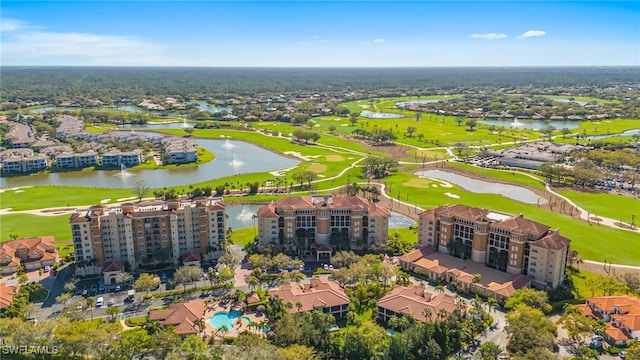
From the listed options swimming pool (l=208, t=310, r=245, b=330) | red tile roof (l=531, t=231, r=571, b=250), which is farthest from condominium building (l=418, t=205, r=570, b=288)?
swimming pool (l=208, t=310, r=245, b=330)

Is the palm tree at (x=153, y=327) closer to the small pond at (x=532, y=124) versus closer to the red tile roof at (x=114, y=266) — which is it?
the red tile roof at (x=114, y=266)

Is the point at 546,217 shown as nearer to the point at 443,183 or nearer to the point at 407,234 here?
the point at 407,234

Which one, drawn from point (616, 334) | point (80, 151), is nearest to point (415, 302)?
point (616, 334)

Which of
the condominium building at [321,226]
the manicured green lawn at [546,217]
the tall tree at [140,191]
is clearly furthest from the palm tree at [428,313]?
the tall tree at [140,191]

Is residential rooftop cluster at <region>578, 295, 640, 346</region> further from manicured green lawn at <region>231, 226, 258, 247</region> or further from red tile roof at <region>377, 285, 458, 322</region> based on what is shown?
manicured green lawn at <region>231, 226, 258, 247</region>

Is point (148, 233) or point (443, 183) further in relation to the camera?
point (443, 183)

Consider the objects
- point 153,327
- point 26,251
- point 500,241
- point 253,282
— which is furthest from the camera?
point 26,251

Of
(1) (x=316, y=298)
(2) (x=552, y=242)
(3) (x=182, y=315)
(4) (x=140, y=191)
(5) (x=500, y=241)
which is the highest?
(2) (x=552, y=242)
